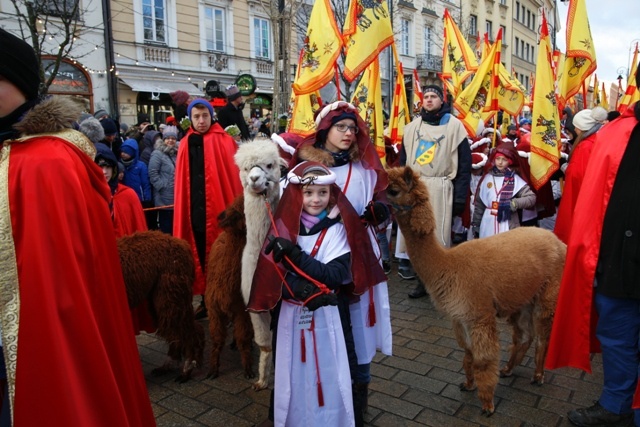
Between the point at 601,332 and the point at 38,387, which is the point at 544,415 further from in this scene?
the point at 38,387

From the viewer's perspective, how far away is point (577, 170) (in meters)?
4.70

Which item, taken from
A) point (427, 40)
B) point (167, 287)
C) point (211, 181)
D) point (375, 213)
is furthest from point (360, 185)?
point (427, 40)

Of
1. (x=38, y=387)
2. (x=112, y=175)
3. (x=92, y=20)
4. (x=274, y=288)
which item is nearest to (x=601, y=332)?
(x=274, y=288)

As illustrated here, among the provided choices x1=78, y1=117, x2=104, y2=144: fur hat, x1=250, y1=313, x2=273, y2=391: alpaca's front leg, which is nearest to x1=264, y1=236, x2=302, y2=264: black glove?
x1=250, y1=313, x2=273, y2=391: alpaca's front leg

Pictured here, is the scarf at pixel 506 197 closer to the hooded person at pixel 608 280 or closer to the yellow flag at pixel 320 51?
the yellow flag at pixel 320 51

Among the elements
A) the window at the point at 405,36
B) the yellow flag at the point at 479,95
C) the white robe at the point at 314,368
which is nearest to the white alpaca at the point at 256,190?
the white robe at the point at 314,368

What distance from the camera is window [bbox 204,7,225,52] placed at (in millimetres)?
21672

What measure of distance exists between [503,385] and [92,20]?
18.5 meters

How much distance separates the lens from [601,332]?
3035 millimetres

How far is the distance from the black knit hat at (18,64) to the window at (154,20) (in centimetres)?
1960

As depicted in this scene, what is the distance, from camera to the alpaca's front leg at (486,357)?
3.25m

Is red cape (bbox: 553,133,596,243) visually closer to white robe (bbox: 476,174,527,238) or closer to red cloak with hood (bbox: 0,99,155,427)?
white robe (bbox: 476,174,527,238)

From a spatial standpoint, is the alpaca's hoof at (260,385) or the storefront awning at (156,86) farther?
the storefront awning at (156,86)

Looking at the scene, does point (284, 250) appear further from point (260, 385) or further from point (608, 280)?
point (608, 280)
